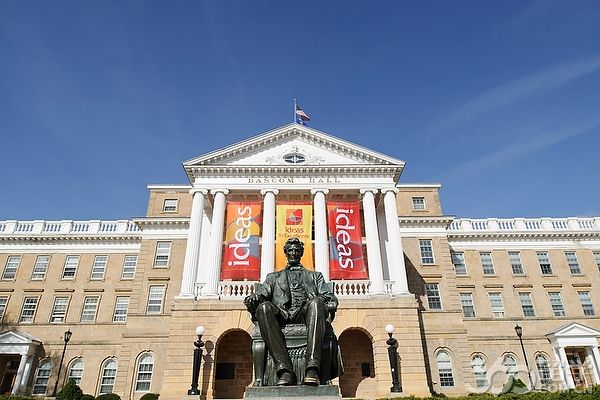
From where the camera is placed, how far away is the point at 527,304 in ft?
117

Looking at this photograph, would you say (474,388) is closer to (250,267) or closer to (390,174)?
(390,174)

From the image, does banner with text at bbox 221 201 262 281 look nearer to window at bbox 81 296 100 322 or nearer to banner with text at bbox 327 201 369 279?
banner with text at bbox 327 201 369 279

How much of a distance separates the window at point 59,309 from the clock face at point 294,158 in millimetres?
21542

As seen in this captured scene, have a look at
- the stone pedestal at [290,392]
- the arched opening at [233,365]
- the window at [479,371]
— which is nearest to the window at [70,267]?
the arched opening at [233,365]

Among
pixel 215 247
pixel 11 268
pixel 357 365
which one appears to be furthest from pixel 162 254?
pixel 357 365

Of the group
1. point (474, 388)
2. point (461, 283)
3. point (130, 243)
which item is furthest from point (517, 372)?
point (130, 243)

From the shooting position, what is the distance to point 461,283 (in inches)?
1425

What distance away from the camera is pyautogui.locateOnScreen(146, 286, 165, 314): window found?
109 ft

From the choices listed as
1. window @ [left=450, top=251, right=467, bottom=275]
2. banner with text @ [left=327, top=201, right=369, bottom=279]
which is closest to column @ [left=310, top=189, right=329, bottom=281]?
banner with text @ [left=327, top=201, right=369, bottom=279]

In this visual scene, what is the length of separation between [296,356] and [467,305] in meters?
31.9

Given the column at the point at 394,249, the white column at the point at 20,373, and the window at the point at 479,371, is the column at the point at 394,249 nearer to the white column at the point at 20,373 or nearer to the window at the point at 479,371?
the window at the point at 479,371

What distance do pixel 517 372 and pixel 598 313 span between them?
9167 mm

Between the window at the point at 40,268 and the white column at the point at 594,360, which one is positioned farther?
the window at the point at 40,268

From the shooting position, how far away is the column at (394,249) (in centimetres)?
2738
